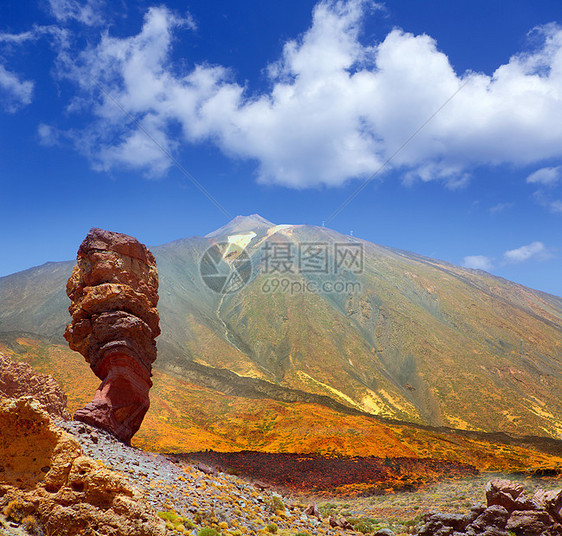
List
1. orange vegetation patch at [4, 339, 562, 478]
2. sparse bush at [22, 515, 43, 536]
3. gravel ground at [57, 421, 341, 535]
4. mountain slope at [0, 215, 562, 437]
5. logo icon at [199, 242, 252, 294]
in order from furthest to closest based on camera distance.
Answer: logo icon at [199, 242, 252, 294], mountain slope at [0, 215, 562, 437], orange vegetation patch at [4, 339, 562, 478], gravel ground at [57, 421, 341, 535], sparse bush at [22, 515, 43, 536]

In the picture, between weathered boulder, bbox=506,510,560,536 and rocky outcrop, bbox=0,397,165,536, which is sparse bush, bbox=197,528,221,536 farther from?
weathered boulder, bbox=506,510,560,536

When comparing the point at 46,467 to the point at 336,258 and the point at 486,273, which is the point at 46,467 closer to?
the point at 336,258

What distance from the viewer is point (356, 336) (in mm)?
80938

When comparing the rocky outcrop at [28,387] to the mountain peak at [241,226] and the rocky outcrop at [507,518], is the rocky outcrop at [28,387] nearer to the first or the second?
the rocky outcrop at [507,518]

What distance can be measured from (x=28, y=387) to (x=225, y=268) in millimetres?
111088

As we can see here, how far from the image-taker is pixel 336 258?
374 feet

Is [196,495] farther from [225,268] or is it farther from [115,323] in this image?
[225,268]

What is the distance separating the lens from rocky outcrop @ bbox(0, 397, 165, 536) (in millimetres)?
5281

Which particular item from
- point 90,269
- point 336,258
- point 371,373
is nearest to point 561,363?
point 371,373

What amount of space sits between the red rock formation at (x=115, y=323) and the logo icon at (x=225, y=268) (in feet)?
289

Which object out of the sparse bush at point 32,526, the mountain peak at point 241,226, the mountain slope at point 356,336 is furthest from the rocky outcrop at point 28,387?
the mountain peak at point 241,226

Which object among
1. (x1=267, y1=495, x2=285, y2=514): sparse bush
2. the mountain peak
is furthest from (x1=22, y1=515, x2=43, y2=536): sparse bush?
the mountain peak

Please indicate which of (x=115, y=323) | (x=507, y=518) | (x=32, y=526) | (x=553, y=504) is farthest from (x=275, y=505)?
(x=115, y=323)

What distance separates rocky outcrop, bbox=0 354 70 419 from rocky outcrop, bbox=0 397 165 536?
34.8ft
